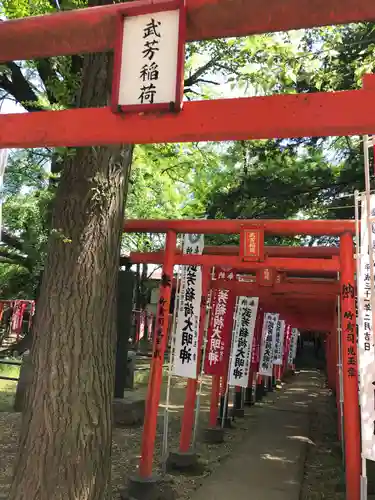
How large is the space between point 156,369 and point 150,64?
153 inches

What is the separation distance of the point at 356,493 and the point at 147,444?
237cm

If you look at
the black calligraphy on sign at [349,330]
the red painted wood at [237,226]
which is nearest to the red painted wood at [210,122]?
the red painted wood at [237,226]

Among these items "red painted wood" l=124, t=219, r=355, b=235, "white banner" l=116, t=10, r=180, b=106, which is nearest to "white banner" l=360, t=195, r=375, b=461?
"red painted wood" l=124, t=219, r=355, b=235

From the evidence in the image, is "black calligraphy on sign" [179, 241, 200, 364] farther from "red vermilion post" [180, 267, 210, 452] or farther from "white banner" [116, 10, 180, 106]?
"white banner" [116, 10, 180, 106]

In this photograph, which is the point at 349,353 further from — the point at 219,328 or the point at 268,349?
the point at 268,349

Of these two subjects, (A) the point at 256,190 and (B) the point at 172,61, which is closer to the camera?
(B) the point at 172,61

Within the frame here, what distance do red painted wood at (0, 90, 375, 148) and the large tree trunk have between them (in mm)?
918

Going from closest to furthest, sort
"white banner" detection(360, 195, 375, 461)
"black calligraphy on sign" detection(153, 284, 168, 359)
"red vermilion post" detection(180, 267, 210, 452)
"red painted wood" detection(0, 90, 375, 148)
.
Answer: "red painted wood" detection(0, 90, 375, 148)
"white banner" detection(360, 195, 375, 461)
"black calligraphy on sign" detection(153, 284, 168, 359)
"red vermilion post" detection(180, 267, 210, 452)

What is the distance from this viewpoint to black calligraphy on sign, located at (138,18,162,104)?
8.76ft

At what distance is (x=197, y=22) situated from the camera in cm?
280

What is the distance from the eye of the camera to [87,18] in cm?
295

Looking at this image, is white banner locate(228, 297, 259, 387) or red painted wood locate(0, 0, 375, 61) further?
white banner locate(228, 297, 259, 387)

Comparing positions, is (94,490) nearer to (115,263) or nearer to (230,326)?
(115,263)

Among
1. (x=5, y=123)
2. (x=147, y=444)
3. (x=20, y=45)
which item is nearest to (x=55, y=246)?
(x=5, y=123)
